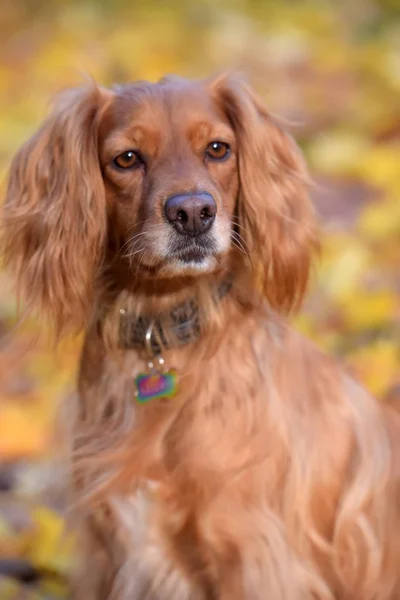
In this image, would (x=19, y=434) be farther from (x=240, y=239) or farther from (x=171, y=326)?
(x=240, y=239)

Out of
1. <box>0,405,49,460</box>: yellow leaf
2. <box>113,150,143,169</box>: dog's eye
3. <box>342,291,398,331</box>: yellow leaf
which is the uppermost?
<box>113,150,143,169</box>: dog's eye

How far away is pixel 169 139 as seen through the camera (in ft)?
8.00

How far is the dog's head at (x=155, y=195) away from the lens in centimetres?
239

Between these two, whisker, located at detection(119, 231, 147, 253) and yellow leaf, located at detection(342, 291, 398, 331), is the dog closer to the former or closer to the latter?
whisker, located at detection(119, 231, 147, 253)

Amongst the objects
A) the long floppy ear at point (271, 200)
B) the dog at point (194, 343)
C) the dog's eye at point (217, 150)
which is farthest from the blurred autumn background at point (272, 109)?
the dog's eye at point (217, 150)

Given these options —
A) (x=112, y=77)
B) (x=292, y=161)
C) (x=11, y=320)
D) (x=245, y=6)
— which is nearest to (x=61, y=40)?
(x=112, y=77)

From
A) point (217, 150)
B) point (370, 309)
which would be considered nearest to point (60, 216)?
point (217, 150)

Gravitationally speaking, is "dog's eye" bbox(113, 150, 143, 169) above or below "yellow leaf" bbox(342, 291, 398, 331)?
above

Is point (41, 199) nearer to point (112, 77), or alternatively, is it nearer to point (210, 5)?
point (112, 77)

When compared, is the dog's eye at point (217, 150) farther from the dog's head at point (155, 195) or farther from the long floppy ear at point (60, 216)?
the long floppy ear at point (60, 216)

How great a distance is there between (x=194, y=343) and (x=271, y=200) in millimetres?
446

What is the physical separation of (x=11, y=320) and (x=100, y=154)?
7.85 ft

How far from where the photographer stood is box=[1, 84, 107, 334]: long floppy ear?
8.21 feet

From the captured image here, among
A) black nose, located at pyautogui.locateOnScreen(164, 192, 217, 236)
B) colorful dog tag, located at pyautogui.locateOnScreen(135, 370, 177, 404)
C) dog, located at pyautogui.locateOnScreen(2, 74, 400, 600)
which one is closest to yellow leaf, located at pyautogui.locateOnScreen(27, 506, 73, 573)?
dog, located at pyautogui.locateOnScreen(2, 74, 400, 600)
